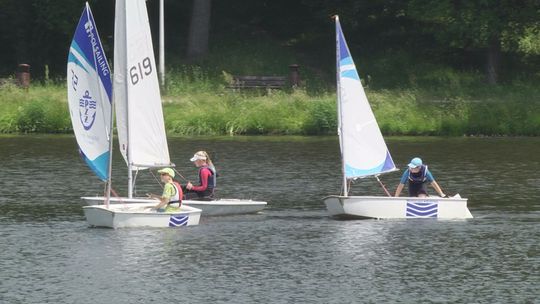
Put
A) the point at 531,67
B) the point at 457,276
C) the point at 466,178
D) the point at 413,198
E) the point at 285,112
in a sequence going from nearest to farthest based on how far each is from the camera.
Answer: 1. the point at 457,276
2. the point at 413,198
3. the point at 466,178
4. the point at 285,112
5. the point at 531,67

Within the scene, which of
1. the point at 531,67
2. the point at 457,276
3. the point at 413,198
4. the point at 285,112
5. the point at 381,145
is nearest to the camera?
the point at 457,276

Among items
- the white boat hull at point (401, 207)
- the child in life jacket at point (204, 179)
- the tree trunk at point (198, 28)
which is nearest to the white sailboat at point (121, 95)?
the child in life jacket at point (204, 179)

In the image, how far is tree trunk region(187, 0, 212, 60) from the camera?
6631 cm

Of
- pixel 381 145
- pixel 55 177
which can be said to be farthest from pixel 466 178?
pixel 55 177

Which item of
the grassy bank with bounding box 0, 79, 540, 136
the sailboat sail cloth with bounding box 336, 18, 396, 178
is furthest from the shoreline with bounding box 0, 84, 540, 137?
the sailboat sail cloth with bounding box 336, 18, 396, 178

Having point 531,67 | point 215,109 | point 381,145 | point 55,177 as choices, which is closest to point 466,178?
point 381,145

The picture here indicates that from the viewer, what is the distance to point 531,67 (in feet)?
209

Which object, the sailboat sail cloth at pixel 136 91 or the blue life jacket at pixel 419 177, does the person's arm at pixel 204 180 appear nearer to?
the sailboat sail cloth at pixel 136 91

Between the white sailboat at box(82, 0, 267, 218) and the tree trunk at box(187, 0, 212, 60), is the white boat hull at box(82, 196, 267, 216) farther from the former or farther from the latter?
the tree trunk at box(187, 0, 212, 60)

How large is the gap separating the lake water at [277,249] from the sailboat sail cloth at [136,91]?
2.17 m

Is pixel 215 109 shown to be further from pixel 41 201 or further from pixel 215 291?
pixel 215 291

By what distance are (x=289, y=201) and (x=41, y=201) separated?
21.8ft

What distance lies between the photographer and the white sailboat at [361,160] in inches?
1341

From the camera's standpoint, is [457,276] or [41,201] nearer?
[457,276]
